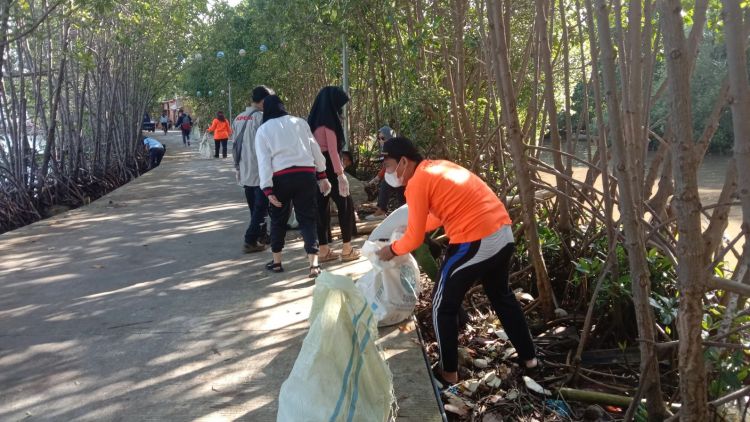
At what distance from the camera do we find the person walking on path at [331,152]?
21.1ft

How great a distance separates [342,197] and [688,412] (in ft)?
14.7

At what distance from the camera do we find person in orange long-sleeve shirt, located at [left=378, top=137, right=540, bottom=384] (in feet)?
11.8

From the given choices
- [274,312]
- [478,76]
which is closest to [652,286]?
[274,312]

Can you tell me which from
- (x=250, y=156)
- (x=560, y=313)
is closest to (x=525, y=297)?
(x=560, y=313)

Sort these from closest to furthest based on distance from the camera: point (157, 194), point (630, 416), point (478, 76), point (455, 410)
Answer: point (630, 416)
point (455, 410)
point (478, 76)
point (157, 194)

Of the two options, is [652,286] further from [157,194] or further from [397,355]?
[157,194]

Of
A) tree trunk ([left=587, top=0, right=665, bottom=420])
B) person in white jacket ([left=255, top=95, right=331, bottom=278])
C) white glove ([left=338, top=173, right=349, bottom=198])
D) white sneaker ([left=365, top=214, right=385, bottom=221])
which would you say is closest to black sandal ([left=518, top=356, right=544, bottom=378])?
tree trunk ([left=587, top=0, right=665, bottom=420])

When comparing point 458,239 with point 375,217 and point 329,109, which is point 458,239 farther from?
point 375,217

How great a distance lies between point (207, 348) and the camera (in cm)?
424

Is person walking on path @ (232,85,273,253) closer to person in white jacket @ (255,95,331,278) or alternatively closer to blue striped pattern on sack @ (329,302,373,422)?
person in white jacket @ (255,95,331,278)

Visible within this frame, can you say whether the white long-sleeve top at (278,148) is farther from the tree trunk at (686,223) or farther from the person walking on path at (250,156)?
the tree trunk at (686,223)

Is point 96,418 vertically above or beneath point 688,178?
beneath

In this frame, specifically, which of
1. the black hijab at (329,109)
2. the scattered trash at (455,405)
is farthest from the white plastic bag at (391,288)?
the black hijab at (329,109)

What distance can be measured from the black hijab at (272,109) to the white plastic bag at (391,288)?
6.36ft
